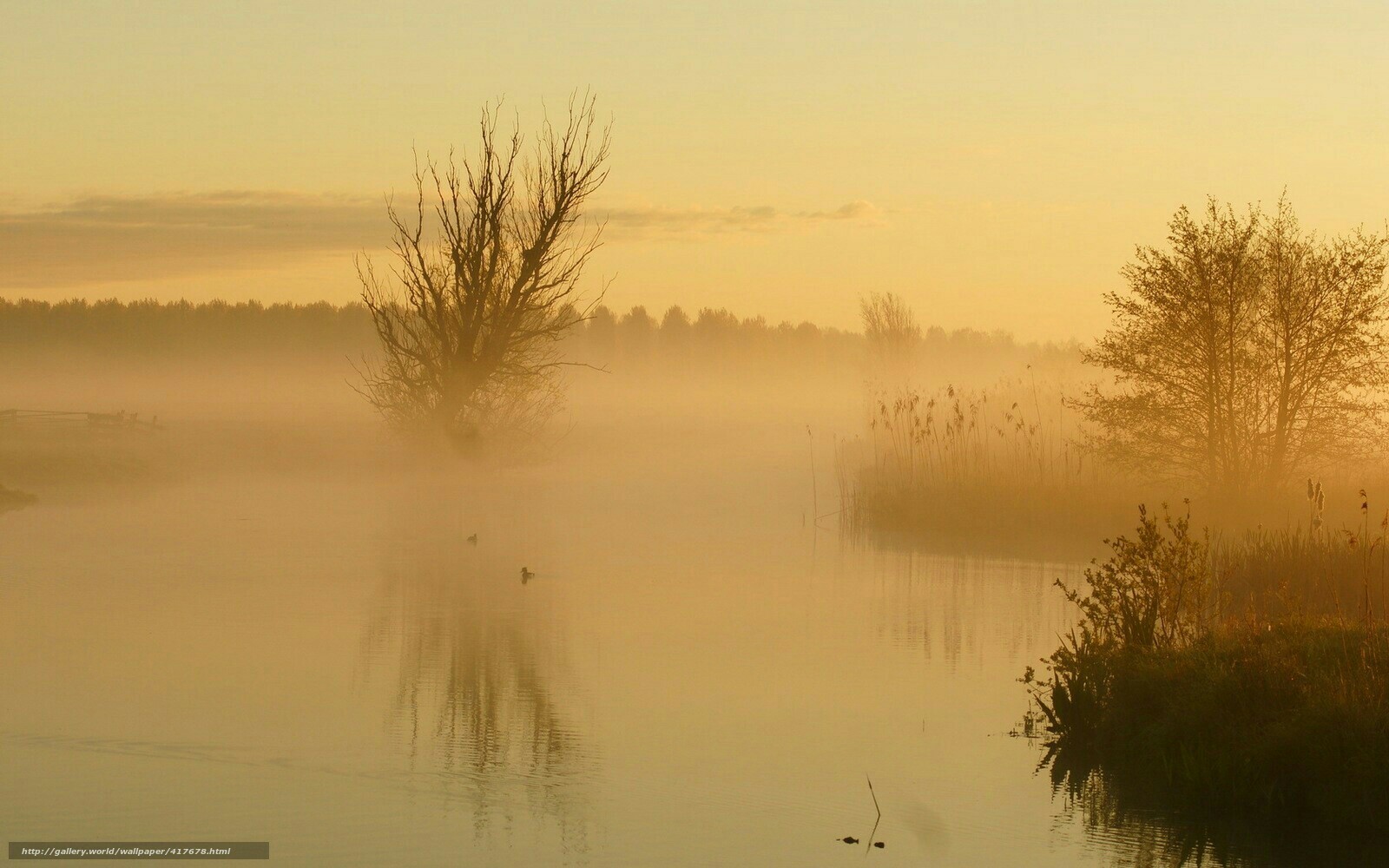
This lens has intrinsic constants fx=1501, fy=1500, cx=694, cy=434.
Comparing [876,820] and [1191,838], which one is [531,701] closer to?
[876,820]

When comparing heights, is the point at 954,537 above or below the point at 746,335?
below

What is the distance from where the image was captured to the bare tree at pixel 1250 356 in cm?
2628

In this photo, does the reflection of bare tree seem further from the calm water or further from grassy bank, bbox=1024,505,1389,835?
grassy bank, bbox=1024,505,1389,835

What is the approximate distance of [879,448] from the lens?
156 feet

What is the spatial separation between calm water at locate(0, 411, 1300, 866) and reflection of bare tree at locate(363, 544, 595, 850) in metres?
0.05

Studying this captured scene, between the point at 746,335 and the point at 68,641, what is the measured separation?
160 meters

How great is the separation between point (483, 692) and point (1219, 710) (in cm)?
701

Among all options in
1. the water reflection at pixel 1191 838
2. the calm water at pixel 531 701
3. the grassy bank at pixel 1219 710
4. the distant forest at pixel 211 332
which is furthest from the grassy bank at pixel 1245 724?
the distant forest at pixel 211 332

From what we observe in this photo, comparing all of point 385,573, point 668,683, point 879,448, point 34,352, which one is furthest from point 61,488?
point 34,352

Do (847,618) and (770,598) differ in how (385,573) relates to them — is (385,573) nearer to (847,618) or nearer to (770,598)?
(770,598)

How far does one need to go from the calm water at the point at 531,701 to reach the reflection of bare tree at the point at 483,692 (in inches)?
1.9

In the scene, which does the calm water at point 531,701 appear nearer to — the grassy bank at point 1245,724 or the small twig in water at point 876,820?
the small twig in water at point 876,820

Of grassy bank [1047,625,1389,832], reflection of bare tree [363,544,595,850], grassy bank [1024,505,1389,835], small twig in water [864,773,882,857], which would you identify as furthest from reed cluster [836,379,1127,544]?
small twig in water [864,773,882,857]

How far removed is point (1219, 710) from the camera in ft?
37.8
